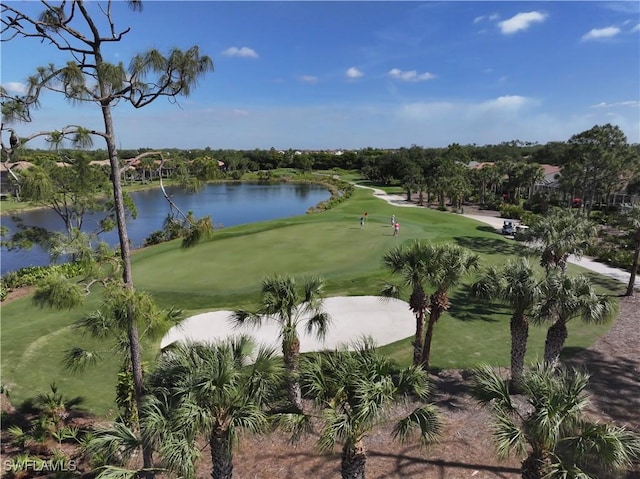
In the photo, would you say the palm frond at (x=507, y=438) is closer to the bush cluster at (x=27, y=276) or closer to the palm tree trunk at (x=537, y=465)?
the palm tree trunk at (x=537, y=465)

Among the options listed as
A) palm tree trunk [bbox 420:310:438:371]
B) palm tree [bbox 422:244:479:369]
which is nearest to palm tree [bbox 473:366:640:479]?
palm tree [bbox 422:244:479:369]

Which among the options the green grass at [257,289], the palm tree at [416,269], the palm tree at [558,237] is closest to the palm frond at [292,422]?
the palm tree at [416,269]

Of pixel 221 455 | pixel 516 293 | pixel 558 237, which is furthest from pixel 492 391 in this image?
pixel 558 237

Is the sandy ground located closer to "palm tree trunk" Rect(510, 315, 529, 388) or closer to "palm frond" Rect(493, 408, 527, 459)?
"palm tree trunk" Rect(510, 315, 529, 388)

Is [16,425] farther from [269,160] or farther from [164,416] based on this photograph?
[269,160]

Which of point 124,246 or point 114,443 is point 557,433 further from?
point 124,246

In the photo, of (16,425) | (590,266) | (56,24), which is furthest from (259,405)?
(590,266)
